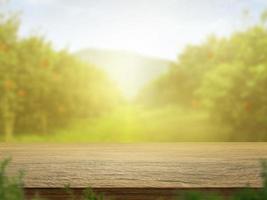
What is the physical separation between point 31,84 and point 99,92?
1.22 m

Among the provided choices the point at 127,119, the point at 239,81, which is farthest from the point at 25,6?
the point at 239,81

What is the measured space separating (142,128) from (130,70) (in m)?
0.96

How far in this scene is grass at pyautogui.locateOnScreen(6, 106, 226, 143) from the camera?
670cm

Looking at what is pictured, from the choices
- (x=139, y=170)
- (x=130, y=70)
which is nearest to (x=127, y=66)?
(x=130, y=70)

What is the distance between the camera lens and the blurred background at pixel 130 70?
7.06 meters

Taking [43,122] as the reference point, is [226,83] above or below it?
above

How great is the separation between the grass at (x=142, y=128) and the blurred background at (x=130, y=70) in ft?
0.07

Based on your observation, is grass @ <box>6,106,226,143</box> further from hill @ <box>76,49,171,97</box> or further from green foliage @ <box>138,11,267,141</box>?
hill @ <box>76,49,171,97</box>

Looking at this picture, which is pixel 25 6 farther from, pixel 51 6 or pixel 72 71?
pixel 72 71

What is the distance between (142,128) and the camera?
7.02 m

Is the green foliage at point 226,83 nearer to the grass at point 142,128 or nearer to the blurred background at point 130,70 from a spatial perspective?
the blurred background at point 130,70

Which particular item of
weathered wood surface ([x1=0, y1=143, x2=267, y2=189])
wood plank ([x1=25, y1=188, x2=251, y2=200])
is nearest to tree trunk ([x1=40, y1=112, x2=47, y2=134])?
weathered wood surface ([x1=0, y1=143, x2=267, y2=189])

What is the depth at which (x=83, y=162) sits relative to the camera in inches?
61.0

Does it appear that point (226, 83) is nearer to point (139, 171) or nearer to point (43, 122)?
point (43, 122)
